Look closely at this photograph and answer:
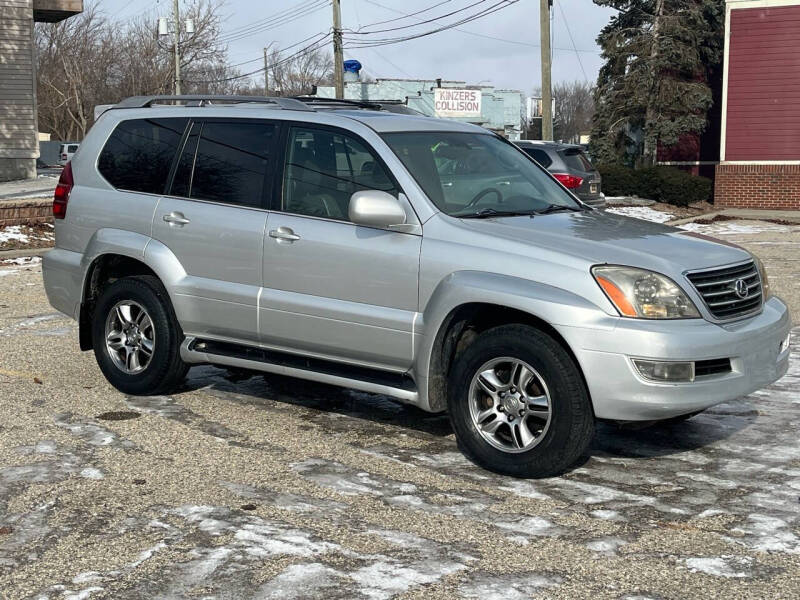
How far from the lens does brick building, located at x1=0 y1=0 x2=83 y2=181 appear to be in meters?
31.8

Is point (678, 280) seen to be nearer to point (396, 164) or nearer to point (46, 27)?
point (396, 164)

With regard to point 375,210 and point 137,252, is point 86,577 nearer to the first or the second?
point 375,210

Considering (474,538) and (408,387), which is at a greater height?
(408,387)

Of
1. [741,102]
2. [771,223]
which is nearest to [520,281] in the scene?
[771,223]

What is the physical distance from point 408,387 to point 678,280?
5.16 feet

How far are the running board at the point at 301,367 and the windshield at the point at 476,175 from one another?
999 millimetres

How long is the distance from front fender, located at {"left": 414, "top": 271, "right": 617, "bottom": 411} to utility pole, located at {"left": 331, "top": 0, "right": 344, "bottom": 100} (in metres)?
30.5

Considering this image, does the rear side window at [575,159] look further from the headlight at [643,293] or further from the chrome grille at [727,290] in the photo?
the headlight at [643,293]

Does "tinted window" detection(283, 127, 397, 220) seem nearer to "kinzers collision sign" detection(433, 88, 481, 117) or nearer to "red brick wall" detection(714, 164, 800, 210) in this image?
"red brick wall" detection(714, 164, 800, 210)

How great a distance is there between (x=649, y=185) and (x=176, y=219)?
23.7 m

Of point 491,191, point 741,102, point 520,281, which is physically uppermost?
point 741,102

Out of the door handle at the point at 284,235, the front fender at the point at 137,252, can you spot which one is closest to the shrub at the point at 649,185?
the front fender at the point at 137,252

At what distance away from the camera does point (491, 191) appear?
6.32m

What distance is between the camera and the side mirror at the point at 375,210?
19.0ft
